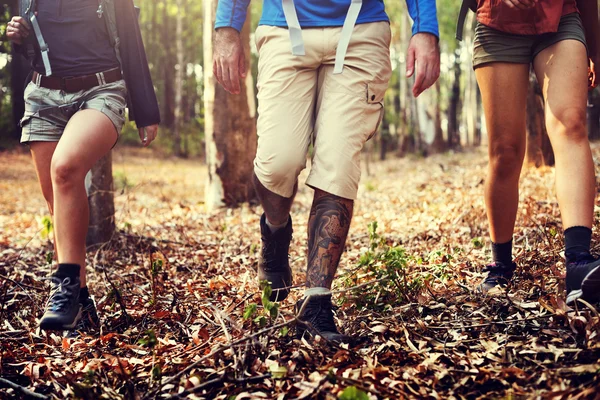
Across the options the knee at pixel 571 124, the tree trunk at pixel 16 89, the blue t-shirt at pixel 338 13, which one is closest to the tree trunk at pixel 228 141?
the blue t-shirt at pixel 338 13

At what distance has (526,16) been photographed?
3.12 metres

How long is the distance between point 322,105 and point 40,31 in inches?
70.8

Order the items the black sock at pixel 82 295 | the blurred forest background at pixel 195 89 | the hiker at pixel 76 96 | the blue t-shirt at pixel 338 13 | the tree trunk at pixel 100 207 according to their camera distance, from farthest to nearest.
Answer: the blurred forest background at pixel 195 89 < the tree trunk at pixel 100 207 < the black sock at pixel 82 295 < the hiker at pixel 76 96 < the blue t-shirt at pixel 338 13

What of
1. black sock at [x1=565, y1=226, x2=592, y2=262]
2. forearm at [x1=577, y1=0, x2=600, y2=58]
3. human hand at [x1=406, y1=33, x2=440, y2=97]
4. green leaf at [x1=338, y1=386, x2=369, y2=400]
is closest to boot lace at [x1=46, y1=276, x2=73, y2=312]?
green leaf at [x1=338, y1=386, x2=369, y2=400]

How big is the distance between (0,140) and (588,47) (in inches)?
860

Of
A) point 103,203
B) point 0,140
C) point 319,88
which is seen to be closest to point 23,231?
point 103,203

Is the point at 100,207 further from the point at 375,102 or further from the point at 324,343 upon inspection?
the point at 324,343

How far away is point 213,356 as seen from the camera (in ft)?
8.30

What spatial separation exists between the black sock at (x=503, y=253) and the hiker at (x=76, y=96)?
2.19m

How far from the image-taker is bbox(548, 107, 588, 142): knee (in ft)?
9.68

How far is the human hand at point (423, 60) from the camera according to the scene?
291 centimetres

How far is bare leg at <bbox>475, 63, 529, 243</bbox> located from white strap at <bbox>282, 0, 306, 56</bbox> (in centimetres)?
103

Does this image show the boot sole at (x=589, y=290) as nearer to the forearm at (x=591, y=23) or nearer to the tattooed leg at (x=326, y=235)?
the tattooed leg at (x=326, y=235)

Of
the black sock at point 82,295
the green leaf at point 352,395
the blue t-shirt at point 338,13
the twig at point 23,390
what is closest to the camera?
the green leaf at point 352,395
